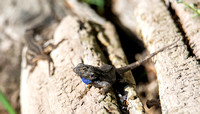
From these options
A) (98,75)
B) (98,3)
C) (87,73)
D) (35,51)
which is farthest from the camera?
(98,3)

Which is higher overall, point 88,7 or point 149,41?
point 88,7

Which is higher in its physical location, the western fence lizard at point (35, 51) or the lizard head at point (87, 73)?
the western fence lizard at point (35, 51)

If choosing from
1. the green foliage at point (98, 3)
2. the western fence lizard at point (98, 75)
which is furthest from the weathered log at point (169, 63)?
the green foliage at point (98, 3)

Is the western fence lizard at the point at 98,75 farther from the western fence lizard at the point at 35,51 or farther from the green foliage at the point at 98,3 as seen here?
the green foliage at the point at 98,3

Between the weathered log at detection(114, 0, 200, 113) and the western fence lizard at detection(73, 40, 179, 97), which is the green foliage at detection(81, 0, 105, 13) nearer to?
the weathered log at detection(114, 0, 200, 113)

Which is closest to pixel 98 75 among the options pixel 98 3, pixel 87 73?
pixel 87 73

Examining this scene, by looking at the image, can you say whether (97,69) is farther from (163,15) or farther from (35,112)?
(163,15)

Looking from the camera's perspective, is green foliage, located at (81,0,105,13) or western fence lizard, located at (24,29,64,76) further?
green foliage, located at (81,0,105,13)

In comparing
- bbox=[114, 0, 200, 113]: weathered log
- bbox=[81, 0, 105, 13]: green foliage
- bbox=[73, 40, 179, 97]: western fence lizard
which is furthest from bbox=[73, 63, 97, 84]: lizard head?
bbox=[81, 0, 105, 13]: green foliage

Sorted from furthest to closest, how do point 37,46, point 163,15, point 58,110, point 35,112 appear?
1. point 37,46
2. point 163,15
3. point 35,112
4. point 58,110

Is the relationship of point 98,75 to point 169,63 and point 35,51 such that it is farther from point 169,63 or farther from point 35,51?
point 35,51

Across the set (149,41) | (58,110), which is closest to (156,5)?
(149,41)
